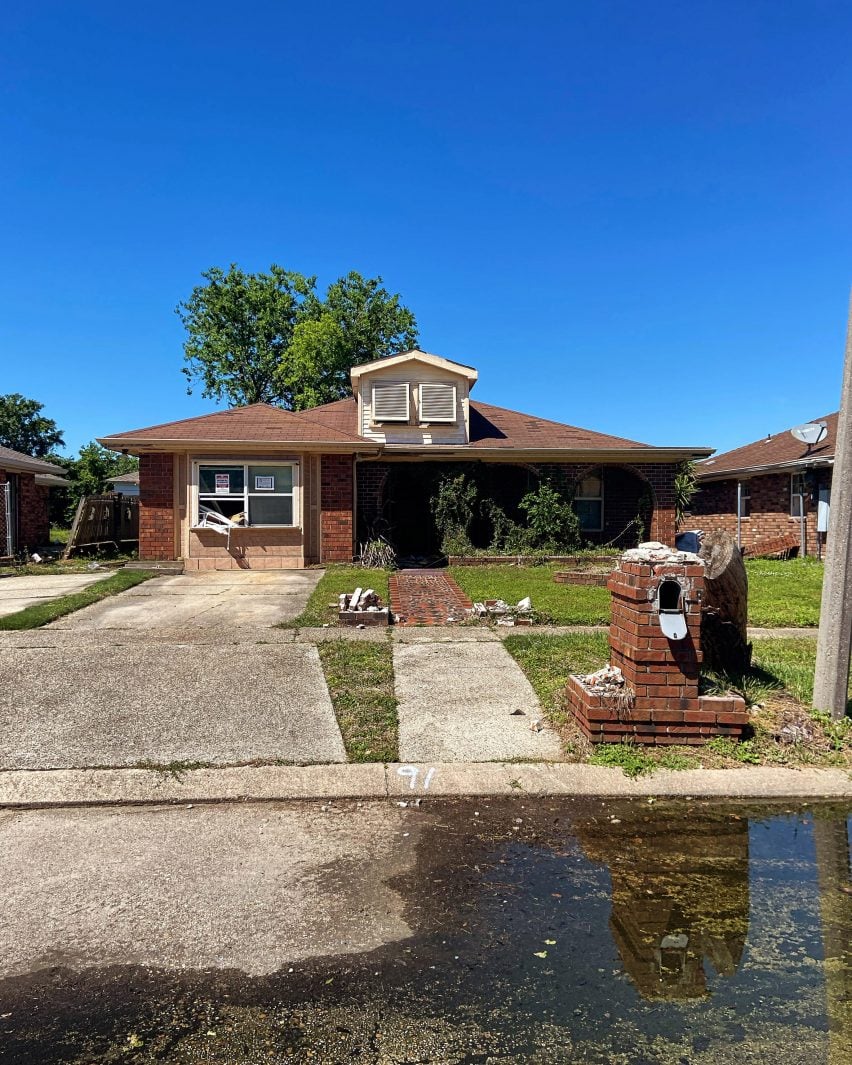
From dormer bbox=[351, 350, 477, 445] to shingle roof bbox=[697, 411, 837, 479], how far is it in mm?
9141

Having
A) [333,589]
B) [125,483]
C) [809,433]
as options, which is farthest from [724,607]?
[125,483]

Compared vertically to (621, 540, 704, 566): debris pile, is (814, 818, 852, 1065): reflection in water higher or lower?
lower

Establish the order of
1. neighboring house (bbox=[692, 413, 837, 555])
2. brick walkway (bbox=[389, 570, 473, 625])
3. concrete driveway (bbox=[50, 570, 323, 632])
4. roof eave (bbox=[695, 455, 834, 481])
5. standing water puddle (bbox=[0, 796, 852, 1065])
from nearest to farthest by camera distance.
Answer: standing water puddle (bbox=[0, 796, 852, 1065])
concrete driveway (bbox=[50, 570, 323, 632])
brick walkway (bbox=[389, 570, 473, 625])
roof eave (bbox=[695, 455, 834, 481])
neighboring house (bbox=[692, 413, 837, 555])

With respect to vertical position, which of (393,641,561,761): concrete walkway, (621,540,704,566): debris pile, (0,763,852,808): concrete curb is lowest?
(0,763,852,808): concrete curb

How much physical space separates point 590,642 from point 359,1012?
490 centimetres

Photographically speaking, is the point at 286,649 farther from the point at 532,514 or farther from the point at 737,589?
the point at 532,514

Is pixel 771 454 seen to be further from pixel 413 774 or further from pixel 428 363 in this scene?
pixel 413 774

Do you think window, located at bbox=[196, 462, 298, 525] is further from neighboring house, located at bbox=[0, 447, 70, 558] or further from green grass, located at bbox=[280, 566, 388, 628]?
neighboring house, located at bbox=[0, 447, 70, 558]

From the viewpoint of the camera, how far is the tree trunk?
5.16 m

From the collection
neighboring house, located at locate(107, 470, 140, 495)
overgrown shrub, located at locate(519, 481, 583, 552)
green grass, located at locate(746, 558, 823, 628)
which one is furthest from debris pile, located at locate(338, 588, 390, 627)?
neighboring house, located at locate(107, 470, 140, 495)

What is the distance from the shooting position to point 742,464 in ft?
70.6

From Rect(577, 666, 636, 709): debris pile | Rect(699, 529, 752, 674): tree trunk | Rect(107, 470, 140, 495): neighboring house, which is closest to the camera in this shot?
Rect(577, 666, 636, 709): debris pile

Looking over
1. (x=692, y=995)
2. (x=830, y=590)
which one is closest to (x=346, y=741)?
(x=692, y=995)

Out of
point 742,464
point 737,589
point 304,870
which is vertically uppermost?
point 742,464
